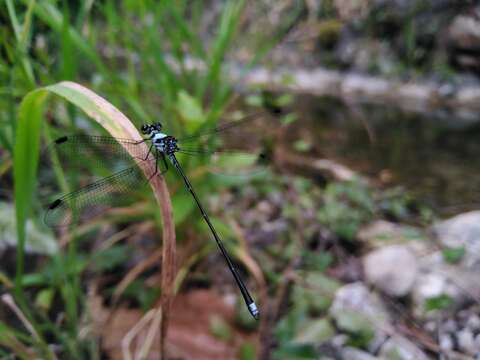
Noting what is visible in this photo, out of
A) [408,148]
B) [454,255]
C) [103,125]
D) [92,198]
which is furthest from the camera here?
[408,148]

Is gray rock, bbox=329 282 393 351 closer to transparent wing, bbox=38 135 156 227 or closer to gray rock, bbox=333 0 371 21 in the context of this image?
transparent wing, bbox=38 135 156 227

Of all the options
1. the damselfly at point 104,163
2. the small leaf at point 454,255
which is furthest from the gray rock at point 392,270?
the damselfly at point 104,163

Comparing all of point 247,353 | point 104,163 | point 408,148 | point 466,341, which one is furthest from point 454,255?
point 408,148

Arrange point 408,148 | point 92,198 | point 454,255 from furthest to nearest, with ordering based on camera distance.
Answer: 1. point 408,148
2. point 454,255
3. point 92,198

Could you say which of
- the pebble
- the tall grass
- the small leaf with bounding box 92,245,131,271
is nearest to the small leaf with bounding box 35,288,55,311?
the tall grass

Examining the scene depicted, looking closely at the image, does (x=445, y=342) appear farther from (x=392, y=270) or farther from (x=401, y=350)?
(x=392, y=270)
